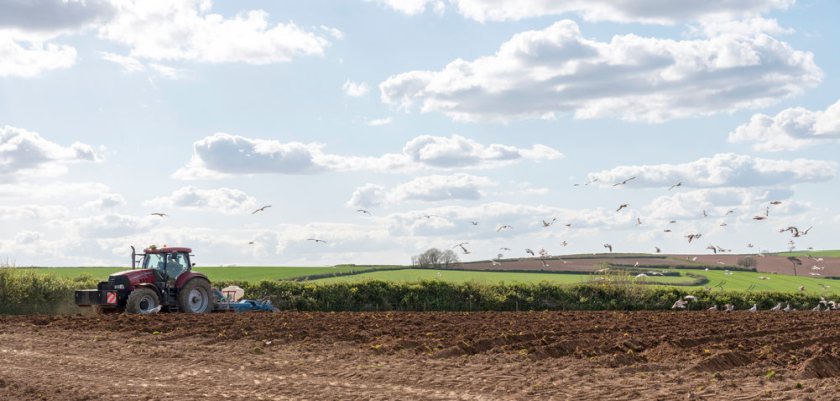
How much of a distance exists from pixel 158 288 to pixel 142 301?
831 millimetres

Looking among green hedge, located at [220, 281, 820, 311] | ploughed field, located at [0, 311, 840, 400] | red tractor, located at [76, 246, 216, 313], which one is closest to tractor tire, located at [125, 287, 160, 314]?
red tractor, located at [76, 246, 216, 313]

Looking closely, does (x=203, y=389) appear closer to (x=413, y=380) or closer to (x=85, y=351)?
(x=413, y=380)

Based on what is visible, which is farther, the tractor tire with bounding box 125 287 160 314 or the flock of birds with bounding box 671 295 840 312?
the flock of birds with bounding box 671 295 840 312

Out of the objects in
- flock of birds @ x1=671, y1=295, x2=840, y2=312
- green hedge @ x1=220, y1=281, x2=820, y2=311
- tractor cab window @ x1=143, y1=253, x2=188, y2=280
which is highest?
tractor cab window @ x1=143, y1=253, x2=188, y2=280

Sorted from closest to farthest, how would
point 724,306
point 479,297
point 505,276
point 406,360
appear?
1. point 406,360
2. point 479,297
3. point 724,306
4. point 505,276

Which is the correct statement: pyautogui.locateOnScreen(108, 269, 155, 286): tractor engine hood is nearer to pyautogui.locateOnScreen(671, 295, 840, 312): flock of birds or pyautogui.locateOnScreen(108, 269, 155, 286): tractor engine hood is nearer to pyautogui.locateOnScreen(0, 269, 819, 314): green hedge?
pyautogui.locateOnScreen(0, 269, 819, 314): green hedge

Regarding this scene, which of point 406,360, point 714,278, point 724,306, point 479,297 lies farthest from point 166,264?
point 714,278

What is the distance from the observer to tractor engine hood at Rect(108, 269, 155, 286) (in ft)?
107

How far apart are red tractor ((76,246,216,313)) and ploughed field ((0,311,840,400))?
4.12 m

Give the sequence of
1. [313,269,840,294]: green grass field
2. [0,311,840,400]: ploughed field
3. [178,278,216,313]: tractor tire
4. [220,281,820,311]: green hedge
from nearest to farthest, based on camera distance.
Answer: [0,311,840,400]: ploughed field < [178,278,216,313]: tractor tire < [220,281,820,311]: green hedge < [313,269,840,294]: green grass field

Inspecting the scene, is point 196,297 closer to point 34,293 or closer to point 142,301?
point 142,301

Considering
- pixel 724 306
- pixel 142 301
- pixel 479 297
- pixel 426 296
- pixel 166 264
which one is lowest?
pixel 724 306

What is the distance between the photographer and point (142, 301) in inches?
1272

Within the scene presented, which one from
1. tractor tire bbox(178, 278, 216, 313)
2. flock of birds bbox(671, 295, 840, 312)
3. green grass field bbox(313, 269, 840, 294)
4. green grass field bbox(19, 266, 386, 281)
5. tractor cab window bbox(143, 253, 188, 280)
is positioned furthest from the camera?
green grass field bbox(19, 266, 386, 281)
